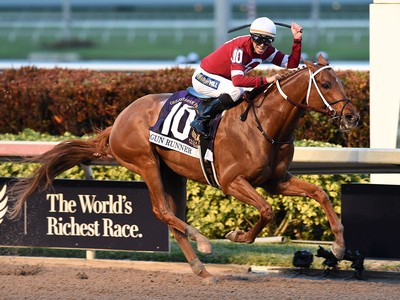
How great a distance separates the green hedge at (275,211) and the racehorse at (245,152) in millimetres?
997

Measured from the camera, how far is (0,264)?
823 centimetres

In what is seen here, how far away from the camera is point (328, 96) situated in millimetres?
6906

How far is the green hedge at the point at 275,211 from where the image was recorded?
885 cm

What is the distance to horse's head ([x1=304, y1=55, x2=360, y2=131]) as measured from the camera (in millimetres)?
6785

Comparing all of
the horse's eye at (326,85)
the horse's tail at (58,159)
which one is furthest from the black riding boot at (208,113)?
the horse's tail at (58,159)

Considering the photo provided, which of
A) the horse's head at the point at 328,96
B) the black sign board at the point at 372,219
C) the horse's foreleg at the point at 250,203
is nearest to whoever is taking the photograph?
the horse's head at the point at 328,96

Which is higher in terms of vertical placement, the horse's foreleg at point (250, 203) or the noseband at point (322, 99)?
the noseband at point (322, 99)

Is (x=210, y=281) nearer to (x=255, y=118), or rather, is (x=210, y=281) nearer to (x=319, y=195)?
(x=319, y=195)

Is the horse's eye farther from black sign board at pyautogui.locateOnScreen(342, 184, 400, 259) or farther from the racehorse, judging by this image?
black sign board at pyautogui.locateOnScreen(342, 184, 400, 259)

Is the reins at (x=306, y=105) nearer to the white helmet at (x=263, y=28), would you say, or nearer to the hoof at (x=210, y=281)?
the white helmet at (x=263, y=28)

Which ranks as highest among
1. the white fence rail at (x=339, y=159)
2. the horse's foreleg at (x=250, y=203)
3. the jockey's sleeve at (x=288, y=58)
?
the jockey's sleeve at (x=288, y=58)

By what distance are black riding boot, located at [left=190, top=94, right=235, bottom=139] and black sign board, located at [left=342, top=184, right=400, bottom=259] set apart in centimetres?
112

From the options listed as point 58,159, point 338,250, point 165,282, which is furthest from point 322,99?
point 58,159

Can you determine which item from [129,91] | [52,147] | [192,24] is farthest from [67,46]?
[52,147]
